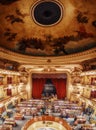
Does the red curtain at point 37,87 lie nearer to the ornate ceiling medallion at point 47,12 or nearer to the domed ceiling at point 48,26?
the domed ceiling at point 48,26

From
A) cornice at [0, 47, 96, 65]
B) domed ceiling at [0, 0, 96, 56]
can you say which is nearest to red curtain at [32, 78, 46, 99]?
cornice at [0, 47, 96, 65]

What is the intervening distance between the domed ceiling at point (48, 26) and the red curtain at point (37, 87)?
951 cm

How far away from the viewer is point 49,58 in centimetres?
1691

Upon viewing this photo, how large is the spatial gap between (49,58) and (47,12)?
516 centimetres

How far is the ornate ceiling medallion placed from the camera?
483 inches

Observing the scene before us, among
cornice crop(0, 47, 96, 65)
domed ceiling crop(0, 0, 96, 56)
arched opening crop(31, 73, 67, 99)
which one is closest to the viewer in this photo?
domed ceiling crop(0, 0, 96, 56)

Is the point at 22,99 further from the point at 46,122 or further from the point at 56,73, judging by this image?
the point at 46,122

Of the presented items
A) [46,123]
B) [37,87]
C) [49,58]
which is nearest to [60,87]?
[37,87]

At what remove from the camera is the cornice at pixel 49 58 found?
574 inches

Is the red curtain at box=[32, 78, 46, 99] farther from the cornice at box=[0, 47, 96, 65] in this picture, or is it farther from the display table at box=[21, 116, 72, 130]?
the display table at box=[21, 116, 72, 130]

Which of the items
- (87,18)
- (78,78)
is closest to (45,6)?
(87,18)

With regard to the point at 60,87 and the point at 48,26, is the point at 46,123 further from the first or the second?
the point at 60,87

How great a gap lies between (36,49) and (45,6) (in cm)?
462

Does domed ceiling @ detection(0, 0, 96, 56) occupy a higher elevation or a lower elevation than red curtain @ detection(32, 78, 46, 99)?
higher
